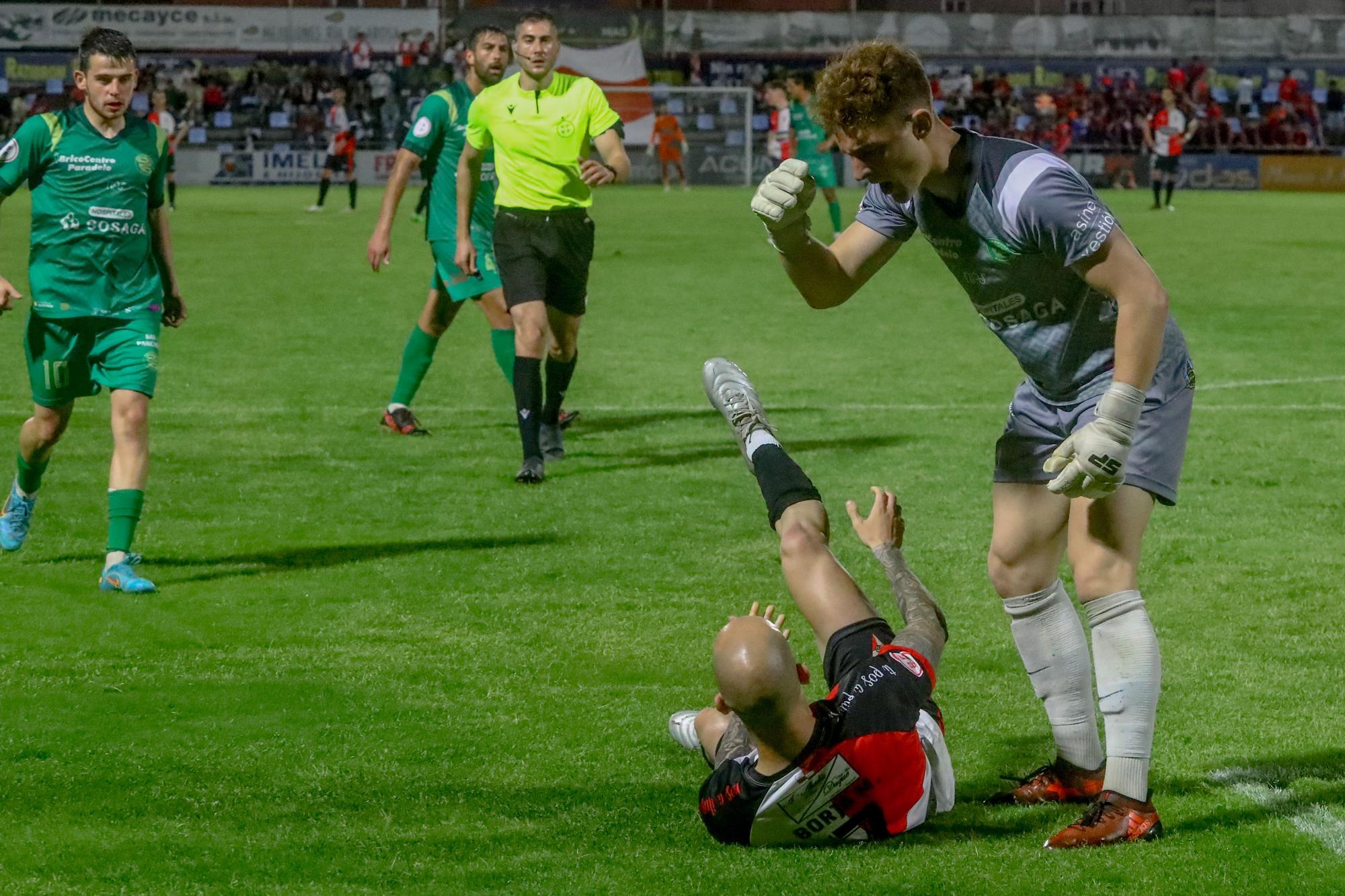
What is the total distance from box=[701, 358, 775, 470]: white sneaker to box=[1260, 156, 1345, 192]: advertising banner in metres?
41.6

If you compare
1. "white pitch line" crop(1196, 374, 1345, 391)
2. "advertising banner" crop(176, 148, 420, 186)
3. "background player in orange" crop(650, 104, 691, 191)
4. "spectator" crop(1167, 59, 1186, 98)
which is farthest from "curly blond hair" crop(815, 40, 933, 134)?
"spectator" crop(1167, 59, 1186, 98)

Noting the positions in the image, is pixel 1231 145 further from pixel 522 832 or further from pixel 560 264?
pixel 522 832

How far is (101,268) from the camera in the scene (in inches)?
268

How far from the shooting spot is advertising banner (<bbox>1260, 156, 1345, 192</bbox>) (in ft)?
143

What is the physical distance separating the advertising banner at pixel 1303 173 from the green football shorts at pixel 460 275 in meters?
37.5

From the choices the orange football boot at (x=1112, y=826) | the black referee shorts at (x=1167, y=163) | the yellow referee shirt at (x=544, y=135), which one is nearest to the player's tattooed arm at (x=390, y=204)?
the yellow referee shirt at (x=544, y=135)

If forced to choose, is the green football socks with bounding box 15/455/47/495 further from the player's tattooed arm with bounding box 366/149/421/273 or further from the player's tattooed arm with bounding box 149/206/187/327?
the player's tattooed arm with bounding box 366/149/421/273

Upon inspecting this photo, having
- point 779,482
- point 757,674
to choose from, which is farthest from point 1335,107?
point 757,674

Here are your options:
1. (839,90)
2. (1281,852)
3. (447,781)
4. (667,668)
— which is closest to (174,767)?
(447,781)

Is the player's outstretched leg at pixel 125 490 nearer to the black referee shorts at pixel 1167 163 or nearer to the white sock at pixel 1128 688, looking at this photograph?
the white sock at pixel 1128 688

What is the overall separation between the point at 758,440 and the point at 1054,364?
3.99 ft

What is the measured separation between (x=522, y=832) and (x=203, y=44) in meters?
43.4

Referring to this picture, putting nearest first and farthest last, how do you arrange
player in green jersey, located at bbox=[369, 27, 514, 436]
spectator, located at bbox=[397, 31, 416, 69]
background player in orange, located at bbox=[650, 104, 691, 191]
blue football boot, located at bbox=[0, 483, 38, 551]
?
blue football boot, located at bbox=[0, 483, 38, 551] < player in green jersey, located at bbox=[369, 27, 514, 436] < background player in orange, located at bbox=[650, 104, 691, 191] < spectator, located at bbox=[397, 31, 416, 69]

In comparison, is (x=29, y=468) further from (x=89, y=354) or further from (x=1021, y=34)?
(x=1021, y=34)
